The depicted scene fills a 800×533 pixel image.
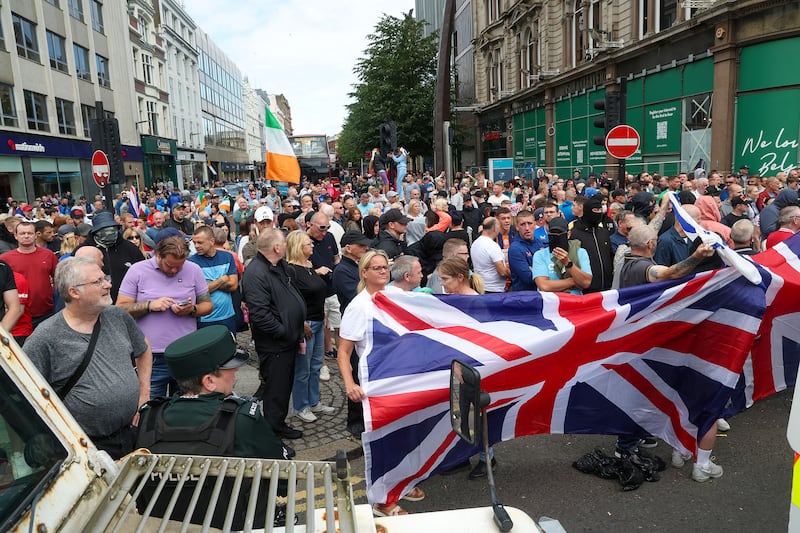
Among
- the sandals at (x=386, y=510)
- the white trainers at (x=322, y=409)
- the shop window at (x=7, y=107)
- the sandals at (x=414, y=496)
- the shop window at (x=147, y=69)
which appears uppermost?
the shop window at (x=147, y=69)

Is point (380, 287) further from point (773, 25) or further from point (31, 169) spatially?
point (31, 169)

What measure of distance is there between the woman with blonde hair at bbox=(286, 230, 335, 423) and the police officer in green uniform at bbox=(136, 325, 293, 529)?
2.80 meters

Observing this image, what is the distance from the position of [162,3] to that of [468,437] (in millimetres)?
69557

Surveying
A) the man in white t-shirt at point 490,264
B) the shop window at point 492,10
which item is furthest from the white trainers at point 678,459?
the shop window at point 492,10

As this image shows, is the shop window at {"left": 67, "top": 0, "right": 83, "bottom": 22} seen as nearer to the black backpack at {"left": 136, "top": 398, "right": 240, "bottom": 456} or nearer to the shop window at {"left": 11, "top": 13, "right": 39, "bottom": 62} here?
the shop window at {"left": 11, "top": 13, "right": 39, "bottom": 62}

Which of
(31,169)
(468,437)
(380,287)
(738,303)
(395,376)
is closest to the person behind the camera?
(468,437)

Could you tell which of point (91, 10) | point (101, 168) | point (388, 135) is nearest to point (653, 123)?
point (388, 135)

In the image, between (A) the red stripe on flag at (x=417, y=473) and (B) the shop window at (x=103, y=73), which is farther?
(B) the shop window at (x=103, y=73)

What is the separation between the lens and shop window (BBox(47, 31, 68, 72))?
1399 inches

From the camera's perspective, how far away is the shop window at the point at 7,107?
100 ft

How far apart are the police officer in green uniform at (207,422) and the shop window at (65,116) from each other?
39.8 m

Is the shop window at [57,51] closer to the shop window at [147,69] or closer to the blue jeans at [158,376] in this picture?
the shop window at [147,69]

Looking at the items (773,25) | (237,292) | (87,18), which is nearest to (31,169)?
(87,18)

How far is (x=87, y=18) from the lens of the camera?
131 ft
